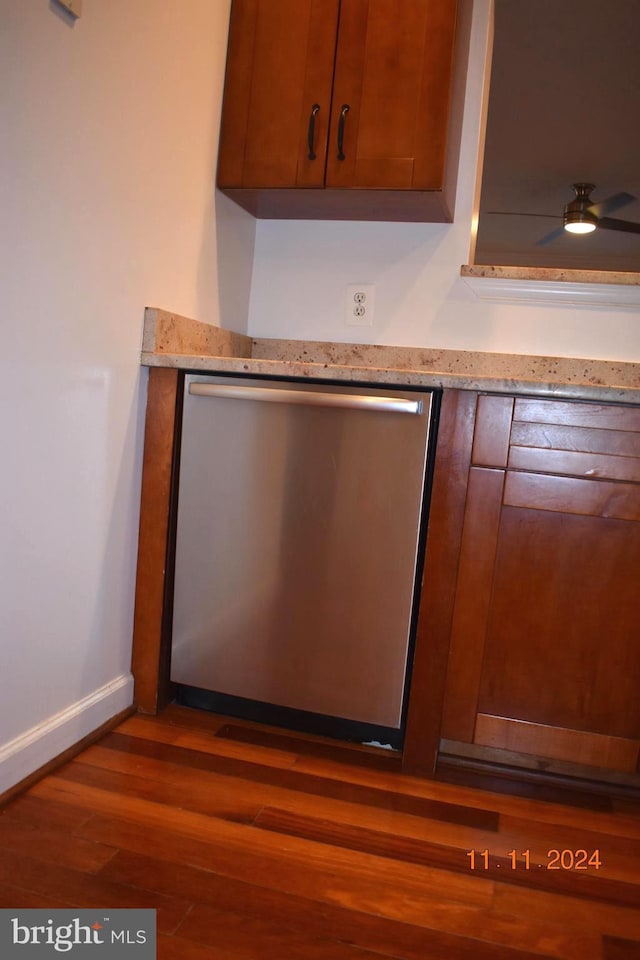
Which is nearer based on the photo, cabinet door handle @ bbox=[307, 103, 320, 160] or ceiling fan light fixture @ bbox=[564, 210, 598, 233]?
cabinet door handle @ bbox=[307, 103, 320, 160]

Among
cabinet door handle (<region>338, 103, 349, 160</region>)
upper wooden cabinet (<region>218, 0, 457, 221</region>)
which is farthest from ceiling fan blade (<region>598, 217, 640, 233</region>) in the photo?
cabinet door handle (<region>338, 103, 349, 160</region>)

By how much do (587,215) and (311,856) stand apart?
2418 millimetres

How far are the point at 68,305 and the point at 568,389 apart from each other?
952 millimetres

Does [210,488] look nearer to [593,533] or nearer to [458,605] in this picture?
[458,605]

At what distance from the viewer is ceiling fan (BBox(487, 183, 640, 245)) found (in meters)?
2.46

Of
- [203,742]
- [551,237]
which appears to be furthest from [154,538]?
[551,237]

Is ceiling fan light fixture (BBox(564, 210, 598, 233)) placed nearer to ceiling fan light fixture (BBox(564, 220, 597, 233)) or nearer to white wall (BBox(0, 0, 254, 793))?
ceiling fan light fixture (BBox(564, 220, 597, 233))

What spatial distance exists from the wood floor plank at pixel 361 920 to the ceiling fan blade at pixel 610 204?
2.25 m

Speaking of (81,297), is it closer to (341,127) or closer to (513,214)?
(341,127)

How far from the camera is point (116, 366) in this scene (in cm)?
147

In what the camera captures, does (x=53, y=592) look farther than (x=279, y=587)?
No

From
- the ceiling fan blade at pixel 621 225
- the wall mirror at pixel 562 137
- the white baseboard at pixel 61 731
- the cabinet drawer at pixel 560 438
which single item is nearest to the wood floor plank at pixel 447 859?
the white baseboard at pixel 61 731

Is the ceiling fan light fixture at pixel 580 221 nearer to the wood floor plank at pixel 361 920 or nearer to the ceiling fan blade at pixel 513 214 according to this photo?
the ceiling fan blade at pixel 513 214

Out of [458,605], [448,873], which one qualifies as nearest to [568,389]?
[458,605]
